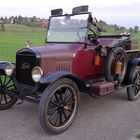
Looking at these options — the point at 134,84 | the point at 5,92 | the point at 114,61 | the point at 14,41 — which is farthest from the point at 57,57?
the point at 14,41

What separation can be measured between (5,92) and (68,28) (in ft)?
6.39

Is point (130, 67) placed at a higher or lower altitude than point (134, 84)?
higher

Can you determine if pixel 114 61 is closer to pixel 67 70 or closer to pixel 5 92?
pixel 67 70

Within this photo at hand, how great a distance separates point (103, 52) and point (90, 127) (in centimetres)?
181

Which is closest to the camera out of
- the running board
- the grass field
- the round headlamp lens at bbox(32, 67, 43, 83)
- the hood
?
the round headlamp lens at bbox(32, 67, 43, 83)

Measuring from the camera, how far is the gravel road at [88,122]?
17.5ft

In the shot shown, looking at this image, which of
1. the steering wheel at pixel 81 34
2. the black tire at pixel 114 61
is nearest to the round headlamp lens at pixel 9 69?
the steering wheel at pixel 81 34

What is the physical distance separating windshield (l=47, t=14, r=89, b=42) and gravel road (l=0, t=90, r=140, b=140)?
1543 millimetres

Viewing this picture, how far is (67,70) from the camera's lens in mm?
6340

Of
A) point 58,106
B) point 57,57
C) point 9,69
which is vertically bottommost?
point 58,106

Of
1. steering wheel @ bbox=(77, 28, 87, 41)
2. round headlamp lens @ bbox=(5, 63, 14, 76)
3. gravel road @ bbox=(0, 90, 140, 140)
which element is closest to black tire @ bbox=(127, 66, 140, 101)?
gravel road @ bbox=(0, 90, 140, 140)

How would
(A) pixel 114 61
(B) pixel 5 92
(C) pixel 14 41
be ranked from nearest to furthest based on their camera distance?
1. (B) pixel 5 92
2. (A) pixel 114 61
3. (C) pixel 14 41

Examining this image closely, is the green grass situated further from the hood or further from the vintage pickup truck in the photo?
the hood

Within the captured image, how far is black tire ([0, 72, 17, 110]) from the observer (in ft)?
22.0
